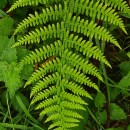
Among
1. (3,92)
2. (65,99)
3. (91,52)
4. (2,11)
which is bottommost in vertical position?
(3,92)

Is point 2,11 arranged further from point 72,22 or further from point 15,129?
point 15,129

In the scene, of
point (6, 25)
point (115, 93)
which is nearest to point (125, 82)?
point (115, 93)

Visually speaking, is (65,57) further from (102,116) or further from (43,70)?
(102,116)

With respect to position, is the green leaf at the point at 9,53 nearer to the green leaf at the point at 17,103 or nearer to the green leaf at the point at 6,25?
the green leaf at the point at 6,25

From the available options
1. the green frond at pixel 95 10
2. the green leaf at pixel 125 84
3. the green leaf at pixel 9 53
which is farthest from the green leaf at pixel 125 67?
the green leaf at pixel 9 53

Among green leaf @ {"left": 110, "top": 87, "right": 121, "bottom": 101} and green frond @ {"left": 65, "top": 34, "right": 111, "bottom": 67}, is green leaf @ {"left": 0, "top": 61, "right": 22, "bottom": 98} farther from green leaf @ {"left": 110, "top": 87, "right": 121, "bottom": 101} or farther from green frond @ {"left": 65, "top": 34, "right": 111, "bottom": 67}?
green leaf @ {"left": 110, "top": 87, "right": 121, "bottom": 101}

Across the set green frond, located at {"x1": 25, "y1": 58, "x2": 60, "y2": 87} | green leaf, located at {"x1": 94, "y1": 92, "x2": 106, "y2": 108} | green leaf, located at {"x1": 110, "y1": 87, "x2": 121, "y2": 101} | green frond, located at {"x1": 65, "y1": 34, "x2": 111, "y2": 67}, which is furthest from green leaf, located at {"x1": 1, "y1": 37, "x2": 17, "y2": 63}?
green leaf, located at {"x1": 110, "y1": 87, "x2": 121, "y2": 101}

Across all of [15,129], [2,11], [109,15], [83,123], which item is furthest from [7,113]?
[109,15]
